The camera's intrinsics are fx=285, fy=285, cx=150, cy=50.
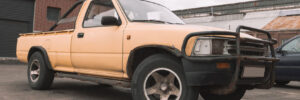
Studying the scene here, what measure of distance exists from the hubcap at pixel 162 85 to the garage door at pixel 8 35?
18030 mm

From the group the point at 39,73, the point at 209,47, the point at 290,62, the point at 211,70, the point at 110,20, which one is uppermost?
the point at 110,20

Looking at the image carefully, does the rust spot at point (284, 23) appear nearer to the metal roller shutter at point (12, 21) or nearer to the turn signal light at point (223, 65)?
the metal roller shutter at point (12, 21)

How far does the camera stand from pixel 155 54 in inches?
134

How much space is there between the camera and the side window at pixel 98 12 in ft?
14.6

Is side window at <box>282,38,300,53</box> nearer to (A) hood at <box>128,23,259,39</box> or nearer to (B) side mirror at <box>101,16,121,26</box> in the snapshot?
(A) hood at <box>128,23,259,39</box>

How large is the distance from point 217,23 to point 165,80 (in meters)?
31.9

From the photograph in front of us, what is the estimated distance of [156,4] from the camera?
4.93m

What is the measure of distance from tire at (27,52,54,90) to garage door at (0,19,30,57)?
14.8 m

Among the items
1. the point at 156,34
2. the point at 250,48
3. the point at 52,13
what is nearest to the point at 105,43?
the point at 156,34

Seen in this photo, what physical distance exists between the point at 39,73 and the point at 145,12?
8.47ft

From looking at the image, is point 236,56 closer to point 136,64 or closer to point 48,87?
point 136,64

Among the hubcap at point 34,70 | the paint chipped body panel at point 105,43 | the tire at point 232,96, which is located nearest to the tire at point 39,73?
the hubcap at point 34,70

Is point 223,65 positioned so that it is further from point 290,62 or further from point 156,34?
point 290,62

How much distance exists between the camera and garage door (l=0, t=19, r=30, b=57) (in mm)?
18672
